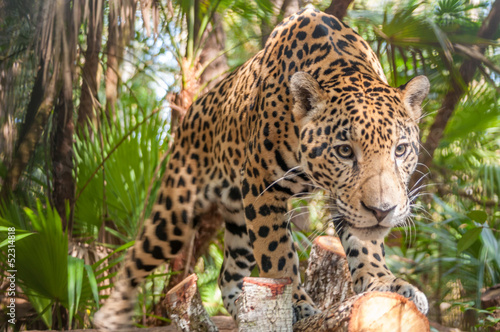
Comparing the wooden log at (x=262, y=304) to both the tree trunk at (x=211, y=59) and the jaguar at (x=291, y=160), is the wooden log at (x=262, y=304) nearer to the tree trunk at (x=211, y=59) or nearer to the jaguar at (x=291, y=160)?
the jaguar at (x=291, y=160)

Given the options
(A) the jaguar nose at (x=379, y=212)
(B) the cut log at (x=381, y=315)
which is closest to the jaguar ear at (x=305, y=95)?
(A) the jaguar nose at (x=379, y=212)

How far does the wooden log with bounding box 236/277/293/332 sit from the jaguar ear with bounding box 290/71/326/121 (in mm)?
1069

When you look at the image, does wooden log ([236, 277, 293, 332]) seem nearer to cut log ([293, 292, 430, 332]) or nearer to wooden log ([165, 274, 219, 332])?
cut log ([293, 292, 430, 332])

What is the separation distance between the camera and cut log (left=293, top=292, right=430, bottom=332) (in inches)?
97.6

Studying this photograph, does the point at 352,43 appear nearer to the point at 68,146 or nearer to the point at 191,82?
the point at 191,82

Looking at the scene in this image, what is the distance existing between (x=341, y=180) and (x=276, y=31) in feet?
5.27

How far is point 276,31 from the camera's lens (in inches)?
164

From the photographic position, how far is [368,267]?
11.2 ft

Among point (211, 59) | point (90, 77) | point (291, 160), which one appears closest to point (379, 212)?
point (291, 160)

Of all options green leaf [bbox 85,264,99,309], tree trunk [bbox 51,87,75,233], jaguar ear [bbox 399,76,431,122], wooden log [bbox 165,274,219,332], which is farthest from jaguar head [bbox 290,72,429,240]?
tree trunk [bbox 51,87,75,233]

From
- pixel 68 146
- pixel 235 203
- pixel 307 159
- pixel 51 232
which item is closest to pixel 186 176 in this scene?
pixel 235 203

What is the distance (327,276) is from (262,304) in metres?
1.57

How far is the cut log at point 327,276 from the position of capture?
13.6 feet

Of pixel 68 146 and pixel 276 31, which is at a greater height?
pixel 276 31
